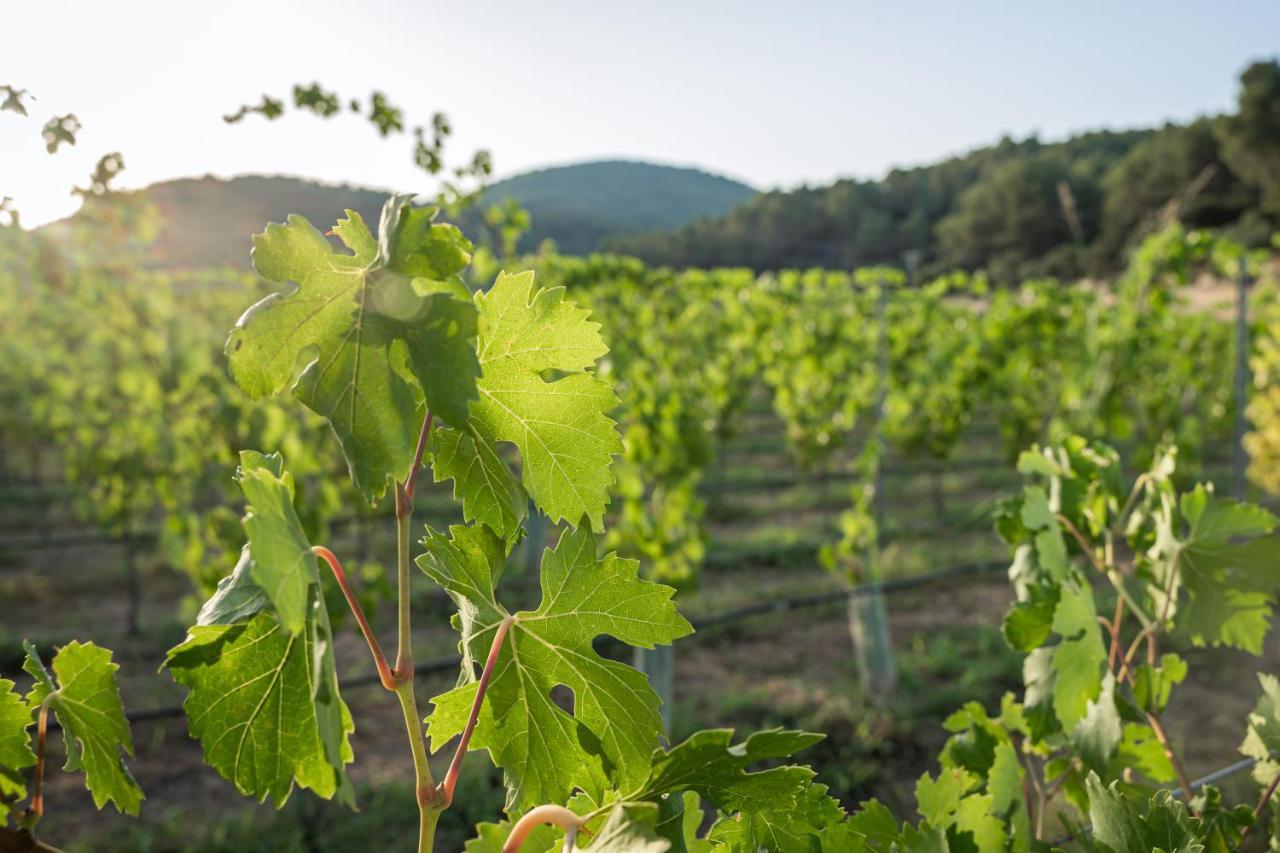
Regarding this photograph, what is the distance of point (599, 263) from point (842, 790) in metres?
7.85

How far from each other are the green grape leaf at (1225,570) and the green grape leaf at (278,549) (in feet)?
3.82

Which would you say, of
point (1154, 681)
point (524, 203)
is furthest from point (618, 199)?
point (1154, 681)

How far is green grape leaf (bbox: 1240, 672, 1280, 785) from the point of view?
108 cm

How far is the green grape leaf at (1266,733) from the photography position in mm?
1080

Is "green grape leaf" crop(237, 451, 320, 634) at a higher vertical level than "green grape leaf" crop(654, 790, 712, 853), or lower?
higher

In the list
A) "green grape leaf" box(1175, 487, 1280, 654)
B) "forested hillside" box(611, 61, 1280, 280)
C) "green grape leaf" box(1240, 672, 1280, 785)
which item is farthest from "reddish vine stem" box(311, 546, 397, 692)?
"forested hillside" box(611, 61, 1280, 280)

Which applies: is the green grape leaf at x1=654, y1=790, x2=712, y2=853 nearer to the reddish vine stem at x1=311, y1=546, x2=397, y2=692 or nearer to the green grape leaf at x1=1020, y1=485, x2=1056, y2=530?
the reddish vine stem at x1=311, y1=546, x2=397, y2=692

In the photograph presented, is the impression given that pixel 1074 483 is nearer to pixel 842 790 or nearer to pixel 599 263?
pixel 842 790

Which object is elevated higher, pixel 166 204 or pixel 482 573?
pixel 166 204

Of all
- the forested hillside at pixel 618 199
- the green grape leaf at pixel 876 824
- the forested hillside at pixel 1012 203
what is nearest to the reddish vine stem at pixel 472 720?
the green grape leaf at pixel 876 824

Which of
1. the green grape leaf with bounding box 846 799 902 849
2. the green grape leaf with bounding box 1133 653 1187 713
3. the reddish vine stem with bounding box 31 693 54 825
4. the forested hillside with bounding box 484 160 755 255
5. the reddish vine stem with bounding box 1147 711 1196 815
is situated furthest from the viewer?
the forested hillside with bounding box 484 160 755 255

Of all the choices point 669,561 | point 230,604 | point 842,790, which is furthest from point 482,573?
point 669,561

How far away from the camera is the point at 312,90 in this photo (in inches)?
106

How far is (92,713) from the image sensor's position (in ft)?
2.56
